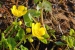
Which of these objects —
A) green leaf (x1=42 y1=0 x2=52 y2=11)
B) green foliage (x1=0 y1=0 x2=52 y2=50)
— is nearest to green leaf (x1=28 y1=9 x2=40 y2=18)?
green foliage (x1=0 y1=0 x2=52 y2=50)

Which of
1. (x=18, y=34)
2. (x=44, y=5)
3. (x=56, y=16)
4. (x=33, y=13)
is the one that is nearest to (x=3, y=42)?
(x=18, y=34)

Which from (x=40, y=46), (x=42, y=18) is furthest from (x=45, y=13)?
(x=40, y=46)

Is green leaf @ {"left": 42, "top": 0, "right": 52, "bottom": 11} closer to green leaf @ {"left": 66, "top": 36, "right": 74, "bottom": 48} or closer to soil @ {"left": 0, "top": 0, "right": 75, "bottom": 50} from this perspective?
soil @ {"left": 0, "top": 0, "right": 75, "bottom": 50}

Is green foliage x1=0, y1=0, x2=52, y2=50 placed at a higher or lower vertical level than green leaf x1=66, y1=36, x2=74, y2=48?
higher

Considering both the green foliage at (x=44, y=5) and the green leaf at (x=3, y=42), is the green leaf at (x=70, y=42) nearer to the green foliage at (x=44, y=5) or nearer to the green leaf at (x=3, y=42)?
the green foliage at (x=44, y=5)

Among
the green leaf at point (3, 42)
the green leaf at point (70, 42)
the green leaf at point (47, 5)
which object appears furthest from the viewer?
the green leaf at point (47, 5)

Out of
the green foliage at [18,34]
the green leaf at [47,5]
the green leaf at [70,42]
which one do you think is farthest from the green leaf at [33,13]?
the green leaf at [70,42]

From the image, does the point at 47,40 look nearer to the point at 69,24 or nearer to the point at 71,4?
the point at 69,24

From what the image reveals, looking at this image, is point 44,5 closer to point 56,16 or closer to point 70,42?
point 56,16
